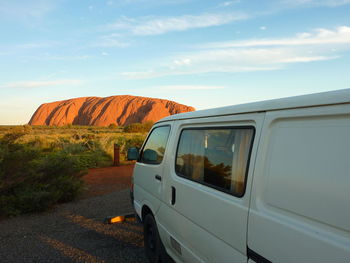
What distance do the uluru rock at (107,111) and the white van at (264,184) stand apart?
89.0m

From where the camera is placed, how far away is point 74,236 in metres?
4.78

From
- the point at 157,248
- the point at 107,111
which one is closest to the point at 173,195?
the point at 157,248

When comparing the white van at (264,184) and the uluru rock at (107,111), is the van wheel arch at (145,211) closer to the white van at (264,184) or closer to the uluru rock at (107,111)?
the white van at (264,184)

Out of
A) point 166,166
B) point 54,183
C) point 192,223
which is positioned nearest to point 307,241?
point 192,223

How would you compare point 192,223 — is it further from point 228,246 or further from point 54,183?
point 54,183

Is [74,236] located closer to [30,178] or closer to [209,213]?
[30,178]

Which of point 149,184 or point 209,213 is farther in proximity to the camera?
point 149,184

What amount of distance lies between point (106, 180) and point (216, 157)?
27.2ft

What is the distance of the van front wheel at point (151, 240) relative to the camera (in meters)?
3.40

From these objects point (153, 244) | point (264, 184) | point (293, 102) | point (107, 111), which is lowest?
point (153, 244)

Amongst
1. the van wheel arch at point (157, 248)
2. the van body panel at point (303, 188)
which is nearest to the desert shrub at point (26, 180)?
the van wheel arch at point (157, 248)

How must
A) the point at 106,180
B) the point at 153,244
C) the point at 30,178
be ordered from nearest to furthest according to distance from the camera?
the point at 153,244 → the point at 30,178 → the point at 106,180

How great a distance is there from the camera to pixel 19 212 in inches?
229

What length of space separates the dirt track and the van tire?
0.96 ft
